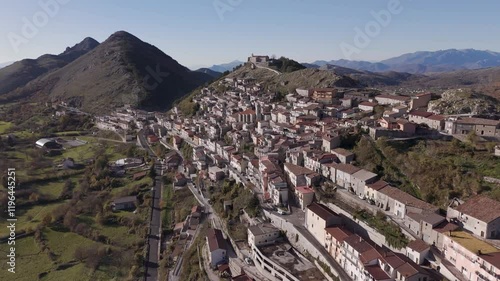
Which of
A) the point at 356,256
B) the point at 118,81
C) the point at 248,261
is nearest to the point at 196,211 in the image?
the point at 248,261

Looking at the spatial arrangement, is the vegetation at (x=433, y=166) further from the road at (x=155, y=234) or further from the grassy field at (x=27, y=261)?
the grassy field at (x=27, y=261)

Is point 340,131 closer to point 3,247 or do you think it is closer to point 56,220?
point 56,220

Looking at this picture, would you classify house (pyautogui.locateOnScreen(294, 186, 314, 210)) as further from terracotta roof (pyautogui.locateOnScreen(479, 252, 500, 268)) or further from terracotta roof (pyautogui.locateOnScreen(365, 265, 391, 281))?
terracotta roof (pyautogui.locateOnScreen(479, 252, 500, 268))

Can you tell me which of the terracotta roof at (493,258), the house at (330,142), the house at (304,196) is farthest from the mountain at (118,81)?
the terracotta roof at (493,258)

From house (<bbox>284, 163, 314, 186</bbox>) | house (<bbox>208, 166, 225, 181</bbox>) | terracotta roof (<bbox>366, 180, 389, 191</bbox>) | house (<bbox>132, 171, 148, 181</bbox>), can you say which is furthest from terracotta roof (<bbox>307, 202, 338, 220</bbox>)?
house (<bbox>132, 171, 148, 181</bbox>)

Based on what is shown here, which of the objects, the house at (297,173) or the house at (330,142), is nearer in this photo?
the house at (297,173)

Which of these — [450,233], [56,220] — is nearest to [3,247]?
[56,220]
